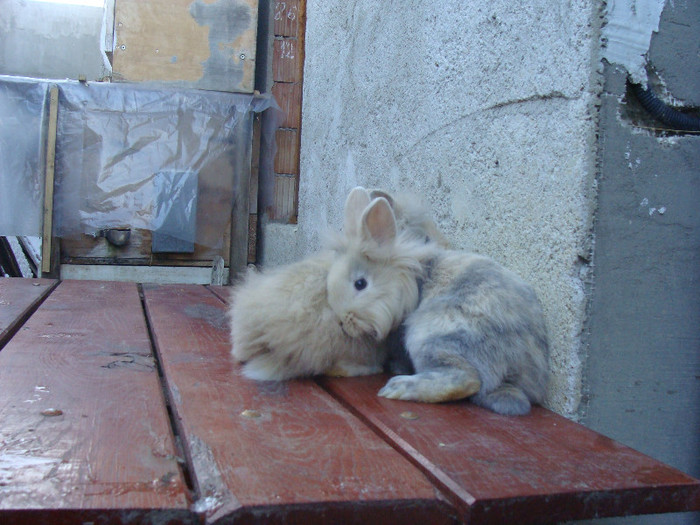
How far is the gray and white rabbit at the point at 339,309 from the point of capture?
5.78ft

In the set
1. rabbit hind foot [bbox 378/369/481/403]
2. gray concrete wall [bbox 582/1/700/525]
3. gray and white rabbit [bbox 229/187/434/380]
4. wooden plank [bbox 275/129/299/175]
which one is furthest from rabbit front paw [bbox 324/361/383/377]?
wooden plank [bbox 275/129/299/175]

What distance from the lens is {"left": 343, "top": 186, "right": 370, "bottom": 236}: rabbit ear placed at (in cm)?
192

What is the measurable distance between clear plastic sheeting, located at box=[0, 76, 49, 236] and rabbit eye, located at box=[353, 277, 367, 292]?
422 centimetres

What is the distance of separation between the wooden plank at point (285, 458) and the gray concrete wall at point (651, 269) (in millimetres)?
740

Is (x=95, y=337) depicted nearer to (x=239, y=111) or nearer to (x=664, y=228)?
(x=664, y=228)

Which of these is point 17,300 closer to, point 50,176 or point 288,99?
point 50,176

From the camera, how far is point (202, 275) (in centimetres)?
564

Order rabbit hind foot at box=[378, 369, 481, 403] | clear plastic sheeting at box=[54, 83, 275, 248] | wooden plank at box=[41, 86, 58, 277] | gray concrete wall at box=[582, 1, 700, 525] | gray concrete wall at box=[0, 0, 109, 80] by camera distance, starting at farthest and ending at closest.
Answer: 1. gray concrete wall at box=[0, 0, 109, 80]
2. clear plastic sheeting at box=[54, 83, 275, 248]
3. wooden plank at box=[41, 86, 58, 277]
4. gray concrete wall at box=[582, 1, 700, 525]
5. rabbit hind foot at box=[378, 369, 481, 403]

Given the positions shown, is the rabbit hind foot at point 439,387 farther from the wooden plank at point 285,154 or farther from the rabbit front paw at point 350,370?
the wooden plank at point 285,154

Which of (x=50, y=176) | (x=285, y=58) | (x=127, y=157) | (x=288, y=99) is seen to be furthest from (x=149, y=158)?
(x=285, y=58)

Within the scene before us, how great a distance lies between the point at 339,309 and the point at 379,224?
0.26m

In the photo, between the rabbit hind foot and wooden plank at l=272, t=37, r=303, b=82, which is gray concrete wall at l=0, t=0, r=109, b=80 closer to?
wooden plank at l=272, t=37, r=303, b=82

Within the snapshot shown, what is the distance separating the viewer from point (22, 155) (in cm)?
529

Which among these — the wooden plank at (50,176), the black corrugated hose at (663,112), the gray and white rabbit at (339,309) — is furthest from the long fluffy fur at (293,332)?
the wooden plank at (50,176)
